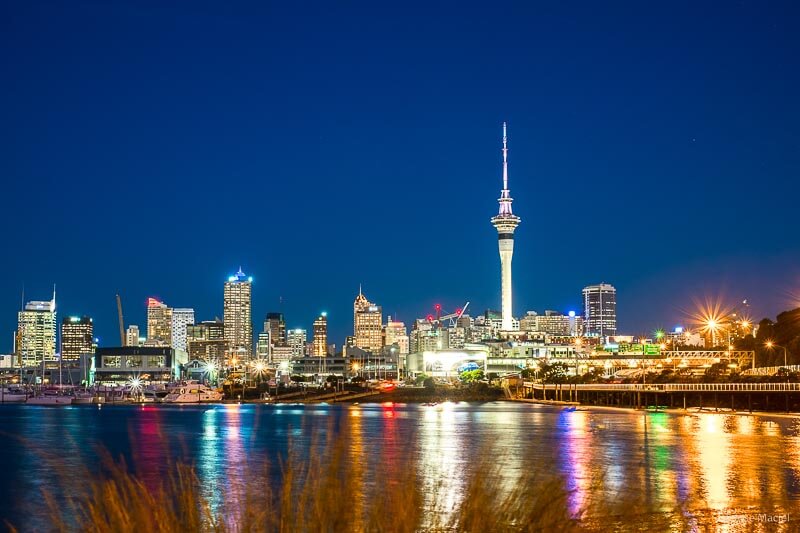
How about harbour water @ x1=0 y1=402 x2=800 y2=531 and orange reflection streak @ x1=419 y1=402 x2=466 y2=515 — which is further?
harbour water @ x1=0 y1=402 x2=800 y2=531

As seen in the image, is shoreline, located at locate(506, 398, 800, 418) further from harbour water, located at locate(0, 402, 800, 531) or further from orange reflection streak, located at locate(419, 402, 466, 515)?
orange reflection streak, located at locate(419, 402, 466, 515)

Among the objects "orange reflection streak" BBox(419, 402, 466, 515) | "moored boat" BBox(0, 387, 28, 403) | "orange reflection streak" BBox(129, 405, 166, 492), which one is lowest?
"orange reflection streak" BBox(129, 405, 166, 492)

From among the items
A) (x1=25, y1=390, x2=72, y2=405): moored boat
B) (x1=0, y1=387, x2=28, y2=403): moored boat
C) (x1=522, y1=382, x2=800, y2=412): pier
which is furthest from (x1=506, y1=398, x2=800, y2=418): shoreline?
(x1=0, y1=387, x2=28, y2=403): moored boat

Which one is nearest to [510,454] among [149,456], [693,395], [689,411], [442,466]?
[442,466]

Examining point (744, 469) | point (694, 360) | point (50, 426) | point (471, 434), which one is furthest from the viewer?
point (694, 360)

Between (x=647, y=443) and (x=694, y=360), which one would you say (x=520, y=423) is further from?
(x=694, y=360)

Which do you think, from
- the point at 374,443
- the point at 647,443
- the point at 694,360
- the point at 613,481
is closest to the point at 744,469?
the point at 613,481

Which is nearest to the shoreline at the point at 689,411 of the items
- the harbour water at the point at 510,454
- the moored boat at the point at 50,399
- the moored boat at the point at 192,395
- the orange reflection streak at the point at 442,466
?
the harbour water at the point at 510,454

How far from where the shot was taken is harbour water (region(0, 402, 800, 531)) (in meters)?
34.1

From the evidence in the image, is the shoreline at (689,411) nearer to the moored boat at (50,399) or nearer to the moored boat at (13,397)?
the moored boat at (50,399)

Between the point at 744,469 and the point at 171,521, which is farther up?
the point at 171,521

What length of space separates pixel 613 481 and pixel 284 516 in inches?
1234

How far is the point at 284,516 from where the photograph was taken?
1008 centimetres

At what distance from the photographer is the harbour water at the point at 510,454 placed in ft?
112
